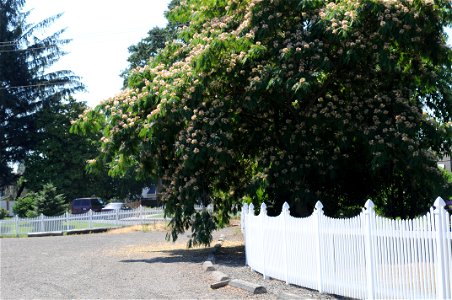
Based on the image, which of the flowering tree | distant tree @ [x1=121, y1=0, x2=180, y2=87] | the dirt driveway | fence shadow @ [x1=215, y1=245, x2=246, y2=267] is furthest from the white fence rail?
distant tree @ [x1=121, y1=0, x2=180, y2=87]

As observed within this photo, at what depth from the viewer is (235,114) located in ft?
56.7

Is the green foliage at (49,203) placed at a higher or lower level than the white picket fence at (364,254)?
higher

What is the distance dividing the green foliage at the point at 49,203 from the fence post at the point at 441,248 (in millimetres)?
31878

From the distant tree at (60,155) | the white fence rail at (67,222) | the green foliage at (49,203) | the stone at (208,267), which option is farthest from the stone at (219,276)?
the distant tree at (60,155)

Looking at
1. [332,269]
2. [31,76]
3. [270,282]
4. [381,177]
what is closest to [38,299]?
[270,282]

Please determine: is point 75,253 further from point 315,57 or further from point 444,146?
point 444,146

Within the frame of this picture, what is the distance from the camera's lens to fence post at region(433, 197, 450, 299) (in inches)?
306

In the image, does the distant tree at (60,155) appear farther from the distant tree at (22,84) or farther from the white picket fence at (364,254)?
the white picket fence at (364,254)

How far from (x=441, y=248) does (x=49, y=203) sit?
32.5 m

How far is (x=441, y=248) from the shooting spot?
25.6ft

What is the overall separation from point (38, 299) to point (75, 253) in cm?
956

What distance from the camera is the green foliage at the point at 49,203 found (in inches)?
1464

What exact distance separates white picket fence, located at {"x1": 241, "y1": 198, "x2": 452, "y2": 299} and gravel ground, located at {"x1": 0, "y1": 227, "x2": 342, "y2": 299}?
17.0 inches

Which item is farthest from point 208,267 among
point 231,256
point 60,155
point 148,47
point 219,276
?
point 60,155
